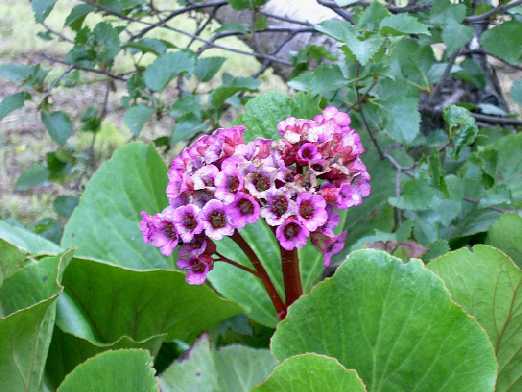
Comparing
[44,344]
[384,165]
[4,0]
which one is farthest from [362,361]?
[4,0]

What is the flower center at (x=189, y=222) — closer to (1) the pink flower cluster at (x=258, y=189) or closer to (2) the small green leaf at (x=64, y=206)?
(1) the pink flower cluster at (x=258, y=189)

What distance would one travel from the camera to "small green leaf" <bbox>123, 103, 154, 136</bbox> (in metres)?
1.59

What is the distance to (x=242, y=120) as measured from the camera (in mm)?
1116

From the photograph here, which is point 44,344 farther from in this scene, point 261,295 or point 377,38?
point 377,38

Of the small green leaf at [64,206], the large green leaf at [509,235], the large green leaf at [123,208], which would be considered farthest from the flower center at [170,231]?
the small green leaf at [64,206]

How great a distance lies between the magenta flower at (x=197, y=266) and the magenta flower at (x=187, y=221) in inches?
1.4

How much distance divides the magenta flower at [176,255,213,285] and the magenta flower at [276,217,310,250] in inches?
3.4

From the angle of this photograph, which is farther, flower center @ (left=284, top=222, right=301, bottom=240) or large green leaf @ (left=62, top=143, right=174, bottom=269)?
large green leaf @ (left=62, top=143, right=174, bottom=269)

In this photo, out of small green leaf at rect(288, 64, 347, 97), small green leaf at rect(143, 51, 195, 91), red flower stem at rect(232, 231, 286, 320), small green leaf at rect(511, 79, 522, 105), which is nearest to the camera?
red flower stem at rect(232, 231, 286, 320)

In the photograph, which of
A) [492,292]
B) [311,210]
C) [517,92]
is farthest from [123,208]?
[517,92]

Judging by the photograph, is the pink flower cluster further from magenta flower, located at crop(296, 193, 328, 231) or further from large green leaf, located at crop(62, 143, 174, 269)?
large green leaf, located at crop(62, 143, 174, 269)

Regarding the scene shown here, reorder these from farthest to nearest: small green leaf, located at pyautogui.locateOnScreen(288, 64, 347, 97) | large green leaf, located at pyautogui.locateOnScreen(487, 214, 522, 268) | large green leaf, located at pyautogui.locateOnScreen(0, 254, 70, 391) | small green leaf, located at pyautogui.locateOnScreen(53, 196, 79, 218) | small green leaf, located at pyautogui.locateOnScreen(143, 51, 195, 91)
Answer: small green leaf, located at pyautogui.locateOnScreen(53, 196, 79, 218), small green leaf, located at pyautogui.locateOnScreen(143, 51, 195, 91), small green leaf, located at pyautogui.locateOnScreen(288, 64, 347, 97), large green leaf, located at pyautogui.locateOnScreen(487, 214, 522, 268), large green leaf, located at pyautogui.locateOnScreen(0, 254, 70, 391)

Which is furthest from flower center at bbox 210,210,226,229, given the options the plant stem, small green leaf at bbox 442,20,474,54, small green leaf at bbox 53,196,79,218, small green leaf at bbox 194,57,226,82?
small green leaf at bbox 53,196,79,218

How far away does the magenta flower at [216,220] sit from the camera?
0.78m
